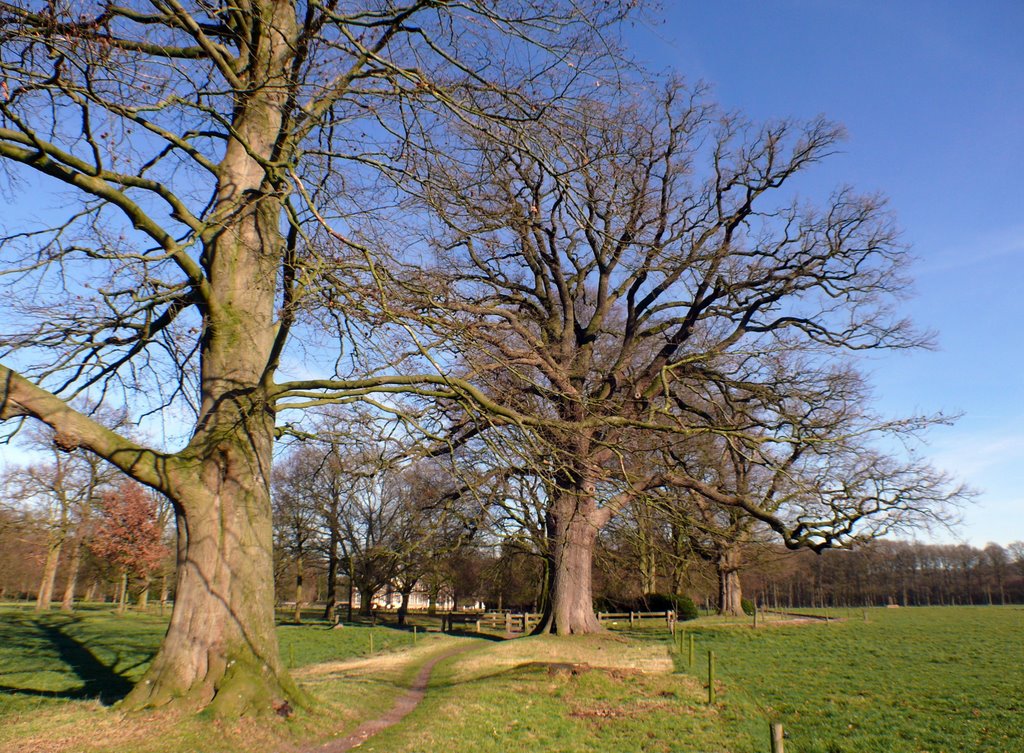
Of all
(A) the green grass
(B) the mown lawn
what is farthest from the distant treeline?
(B) the mown lawn

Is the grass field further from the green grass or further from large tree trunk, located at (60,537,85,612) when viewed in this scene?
large tree trunk, located at (60,537,85,612)

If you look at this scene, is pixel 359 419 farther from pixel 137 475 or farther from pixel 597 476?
pixel 597 476

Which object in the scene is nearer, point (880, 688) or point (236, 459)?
point (236, 459)

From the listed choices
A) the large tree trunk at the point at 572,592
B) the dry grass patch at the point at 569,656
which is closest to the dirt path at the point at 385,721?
the dry grass patch at the point at 569,656

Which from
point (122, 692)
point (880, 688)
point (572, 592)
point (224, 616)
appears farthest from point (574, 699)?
point (572, 592)

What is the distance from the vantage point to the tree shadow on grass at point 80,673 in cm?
1059

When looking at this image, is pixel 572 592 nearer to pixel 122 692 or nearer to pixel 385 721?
pixel 385 721

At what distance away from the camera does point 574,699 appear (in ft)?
36.6

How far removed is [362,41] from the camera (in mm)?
7383

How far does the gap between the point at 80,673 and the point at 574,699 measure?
32.9ft

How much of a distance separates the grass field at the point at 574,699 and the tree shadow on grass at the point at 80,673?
0.17 ft

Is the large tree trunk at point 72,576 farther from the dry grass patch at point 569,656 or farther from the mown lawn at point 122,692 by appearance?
the dry grass patch at point 569,656

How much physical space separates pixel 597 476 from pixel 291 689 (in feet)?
14.7

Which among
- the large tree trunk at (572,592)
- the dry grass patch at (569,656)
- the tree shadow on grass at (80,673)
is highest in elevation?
the large tree trunk at (572,592)
